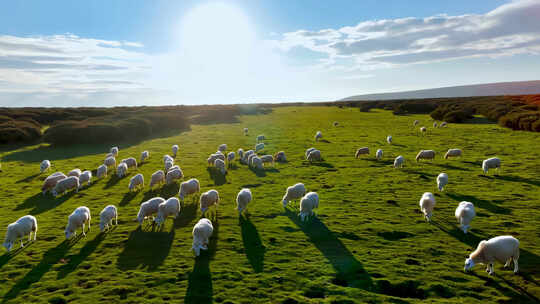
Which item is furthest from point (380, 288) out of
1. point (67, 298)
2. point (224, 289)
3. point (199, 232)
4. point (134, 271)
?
point (67, 298)

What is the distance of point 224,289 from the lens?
26.6ft

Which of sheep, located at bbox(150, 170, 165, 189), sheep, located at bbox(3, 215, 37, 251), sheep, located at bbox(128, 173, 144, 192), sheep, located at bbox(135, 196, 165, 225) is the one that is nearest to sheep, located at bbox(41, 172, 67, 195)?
sheep, located at bbox(128, 173, 144, 192)

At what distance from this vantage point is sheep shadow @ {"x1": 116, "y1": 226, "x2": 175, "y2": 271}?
9.54 metres

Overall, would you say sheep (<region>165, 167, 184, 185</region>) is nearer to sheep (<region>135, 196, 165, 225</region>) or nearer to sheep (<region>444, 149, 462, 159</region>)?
sheep (<region>135, 196, 165, 225</region>)

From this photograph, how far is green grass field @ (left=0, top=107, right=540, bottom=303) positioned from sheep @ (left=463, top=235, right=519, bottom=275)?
0.33 meters

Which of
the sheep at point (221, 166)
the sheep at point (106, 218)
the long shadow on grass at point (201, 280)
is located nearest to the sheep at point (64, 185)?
the sheep at point (106, 218)

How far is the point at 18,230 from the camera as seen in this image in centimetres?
1093

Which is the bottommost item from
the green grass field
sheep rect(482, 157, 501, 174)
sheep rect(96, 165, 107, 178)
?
the green grass field

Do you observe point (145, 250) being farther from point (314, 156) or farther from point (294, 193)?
point (314, 156)

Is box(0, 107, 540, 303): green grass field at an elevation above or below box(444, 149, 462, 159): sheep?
below

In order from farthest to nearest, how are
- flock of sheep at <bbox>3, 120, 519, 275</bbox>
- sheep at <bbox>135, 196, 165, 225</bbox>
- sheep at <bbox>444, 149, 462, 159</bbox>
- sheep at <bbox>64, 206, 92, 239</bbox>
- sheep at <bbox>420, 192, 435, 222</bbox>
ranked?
sheep at <bbox>444, 149, 462, 159</bbox>, sheep at <bbox>135, 196, 165, 225</bbox>, sheep at <bbox>420, 192, 435, 222</bbox>, sheep at <bbox>64, 206, 92, 239</bbox>, flock of sheep at <bbox>3, 120, 519, 275</bbox>

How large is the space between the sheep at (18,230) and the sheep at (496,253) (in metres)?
15.1

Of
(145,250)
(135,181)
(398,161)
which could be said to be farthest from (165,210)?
(398,161)

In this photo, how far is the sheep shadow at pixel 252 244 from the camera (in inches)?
372
